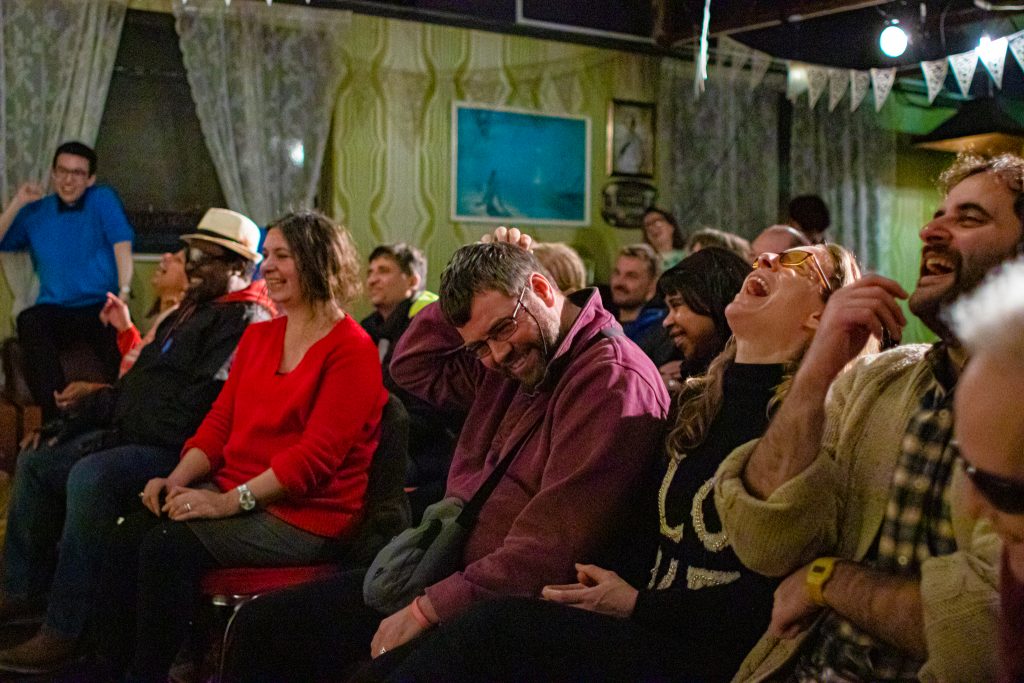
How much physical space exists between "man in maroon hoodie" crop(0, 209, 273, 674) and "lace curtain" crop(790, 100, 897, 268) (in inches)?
196

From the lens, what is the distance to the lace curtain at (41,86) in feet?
17.0

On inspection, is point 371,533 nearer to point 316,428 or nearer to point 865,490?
point 316,428

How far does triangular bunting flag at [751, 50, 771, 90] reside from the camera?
6.92 meters

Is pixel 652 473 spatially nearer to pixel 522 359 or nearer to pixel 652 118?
pixel 522 359

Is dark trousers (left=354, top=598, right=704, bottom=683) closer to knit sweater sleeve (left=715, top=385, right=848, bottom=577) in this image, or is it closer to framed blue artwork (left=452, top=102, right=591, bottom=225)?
knit sweater sleeve (left=715, top=385, right=848, bottom=577)

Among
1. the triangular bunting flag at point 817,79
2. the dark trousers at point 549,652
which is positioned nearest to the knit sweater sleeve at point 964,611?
the dark trousers at point 549,652

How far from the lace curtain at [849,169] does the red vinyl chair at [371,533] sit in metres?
5.38

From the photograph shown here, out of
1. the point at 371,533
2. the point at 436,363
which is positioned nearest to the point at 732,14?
the point at 436,363

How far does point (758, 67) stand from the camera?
23.2 ft

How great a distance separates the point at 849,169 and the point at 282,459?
6089 mm

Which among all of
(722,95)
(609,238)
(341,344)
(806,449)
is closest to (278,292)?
(341,344)

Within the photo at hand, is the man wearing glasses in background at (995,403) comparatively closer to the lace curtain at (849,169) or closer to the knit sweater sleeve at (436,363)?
the knit sweater sleeve at (436,363)

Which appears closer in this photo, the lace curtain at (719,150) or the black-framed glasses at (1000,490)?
the black-framed glasses at (1000,490)

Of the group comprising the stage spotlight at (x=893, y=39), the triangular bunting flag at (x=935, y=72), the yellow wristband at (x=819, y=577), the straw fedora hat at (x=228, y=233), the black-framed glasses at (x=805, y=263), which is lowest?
the yellow wristband at (x=819, y=577)
